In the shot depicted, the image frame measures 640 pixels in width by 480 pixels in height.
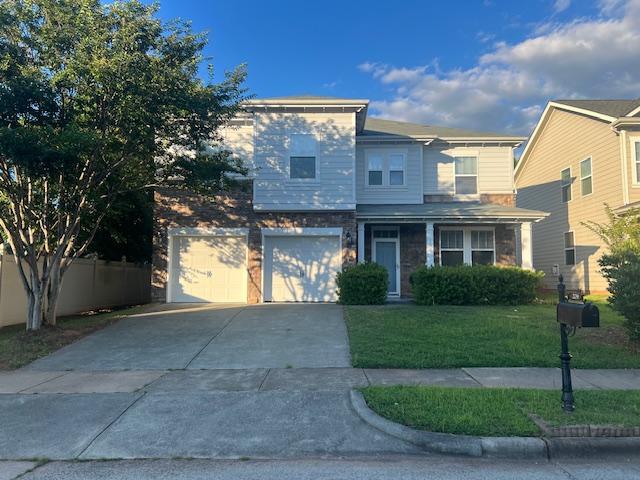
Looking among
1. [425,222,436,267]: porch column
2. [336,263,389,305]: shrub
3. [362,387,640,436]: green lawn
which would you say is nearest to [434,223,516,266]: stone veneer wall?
[425,222,436,267]: porch column

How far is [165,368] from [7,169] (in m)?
5.78

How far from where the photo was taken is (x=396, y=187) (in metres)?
17.6

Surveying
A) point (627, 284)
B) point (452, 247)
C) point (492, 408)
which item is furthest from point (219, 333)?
point (452, 247)

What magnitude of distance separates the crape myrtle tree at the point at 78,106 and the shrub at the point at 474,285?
7.34 metres

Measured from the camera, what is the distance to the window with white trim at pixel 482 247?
17.5 metres

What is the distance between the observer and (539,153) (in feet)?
77.4

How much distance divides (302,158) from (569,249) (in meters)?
12.5

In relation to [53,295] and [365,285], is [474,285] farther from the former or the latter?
[53,295]

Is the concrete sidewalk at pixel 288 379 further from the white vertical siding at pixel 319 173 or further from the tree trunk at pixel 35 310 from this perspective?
the white vertical siding at pixel 319 173

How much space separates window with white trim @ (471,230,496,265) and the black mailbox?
470 inches

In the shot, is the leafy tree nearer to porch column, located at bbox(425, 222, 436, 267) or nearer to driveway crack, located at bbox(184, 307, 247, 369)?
porch column, located at bbox(425, 222, 436, 267)

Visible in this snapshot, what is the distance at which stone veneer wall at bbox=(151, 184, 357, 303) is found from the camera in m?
15.9

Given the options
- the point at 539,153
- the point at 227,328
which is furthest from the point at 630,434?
the point at 539,153

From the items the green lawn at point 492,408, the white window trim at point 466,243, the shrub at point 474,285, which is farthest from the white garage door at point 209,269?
the green lawn at point 492,408
